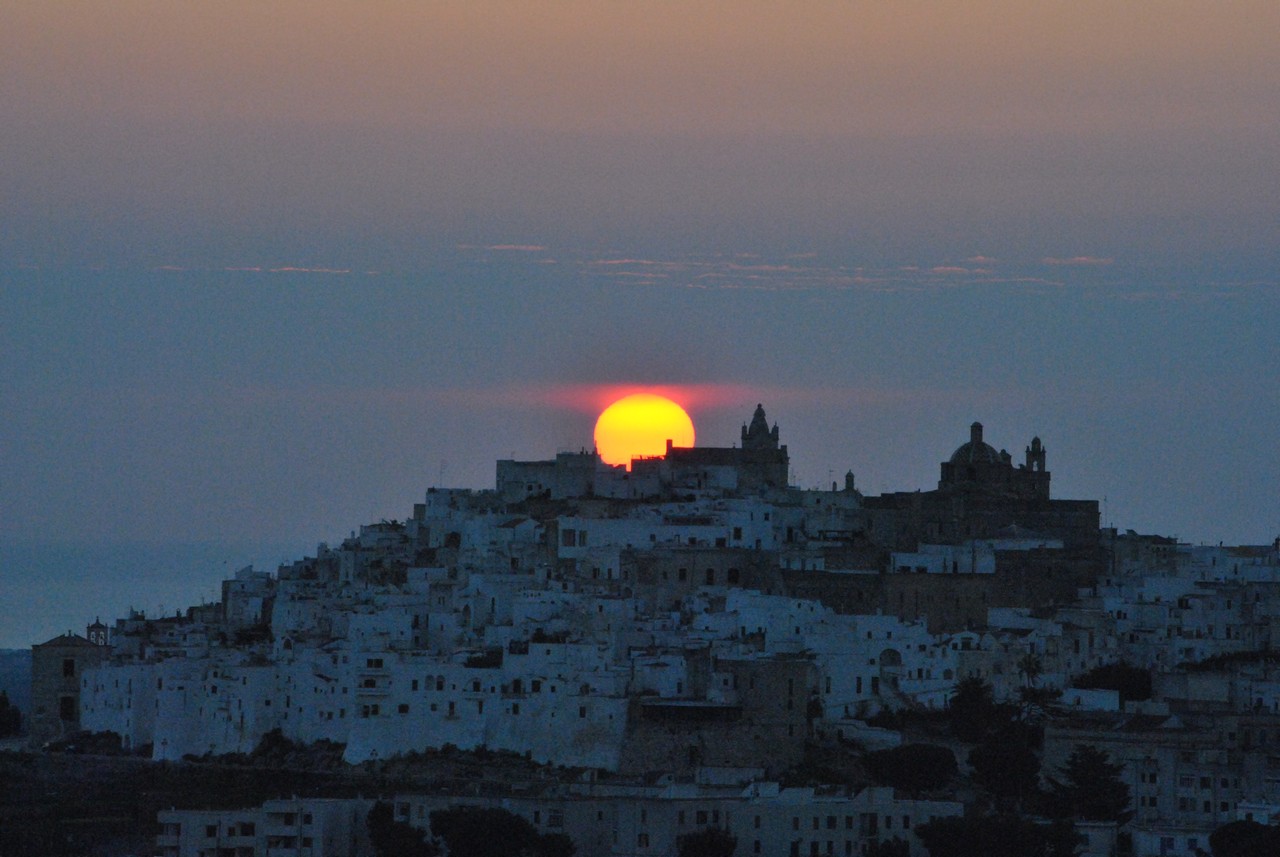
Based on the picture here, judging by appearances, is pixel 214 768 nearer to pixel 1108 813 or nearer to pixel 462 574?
pixel 462 574

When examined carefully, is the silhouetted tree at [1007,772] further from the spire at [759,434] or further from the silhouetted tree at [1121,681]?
the spire at [759,434]

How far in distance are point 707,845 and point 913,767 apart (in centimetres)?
615

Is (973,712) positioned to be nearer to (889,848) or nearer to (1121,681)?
(1121,681)

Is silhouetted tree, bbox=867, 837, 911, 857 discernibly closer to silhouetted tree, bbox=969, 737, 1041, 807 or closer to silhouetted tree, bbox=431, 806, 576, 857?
silhouetted tree, bbox=969, 737, 1041, 807

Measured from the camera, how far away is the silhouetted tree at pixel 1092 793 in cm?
6200

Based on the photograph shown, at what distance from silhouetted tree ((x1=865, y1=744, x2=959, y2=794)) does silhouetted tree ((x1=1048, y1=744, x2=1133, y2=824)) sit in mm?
2338

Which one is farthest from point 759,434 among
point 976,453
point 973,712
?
point 973,712

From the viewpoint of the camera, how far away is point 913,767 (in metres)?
64.1

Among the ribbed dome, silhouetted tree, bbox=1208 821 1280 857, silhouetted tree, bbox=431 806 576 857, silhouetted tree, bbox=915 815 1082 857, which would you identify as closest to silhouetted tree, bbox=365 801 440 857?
silhouetted tree, bbox=431 806 576 857

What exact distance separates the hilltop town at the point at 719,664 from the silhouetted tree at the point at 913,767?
0.15 meters

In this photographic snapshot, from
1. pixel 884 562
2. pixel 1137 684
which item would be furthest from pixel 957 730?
pixel 884 562

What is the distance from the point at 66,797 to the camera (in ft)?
233

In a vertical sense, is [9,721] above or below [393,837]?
above

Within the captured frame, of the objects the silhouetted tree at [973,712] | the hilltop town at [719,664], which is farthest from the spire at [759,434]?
the silhouetted tree at [973,712]
